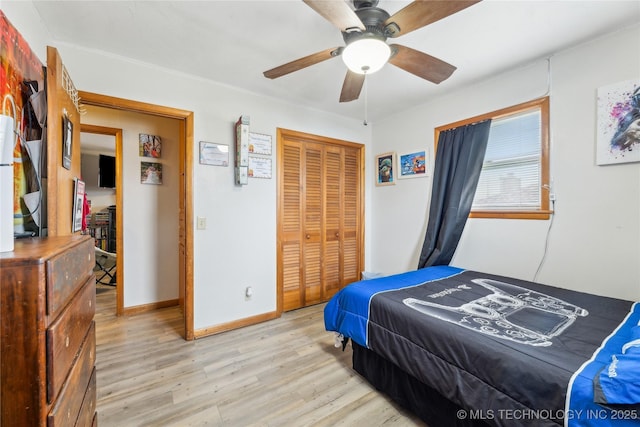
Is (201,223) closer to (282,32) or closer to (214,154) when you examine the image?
(214,154)

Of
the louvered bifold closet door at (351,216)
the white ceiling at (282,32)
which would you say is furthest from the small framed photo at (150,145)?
the louvered bifold closet door at (351,216)

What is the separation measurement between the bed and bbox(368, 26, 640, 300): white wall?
1.15 ft

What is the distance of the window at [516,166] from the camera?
7.31ft

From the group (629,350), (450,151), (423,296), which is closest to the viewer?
(629,350)

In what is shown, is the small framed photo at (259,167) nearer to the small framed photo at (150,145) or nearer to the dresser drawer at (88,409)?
the small framed photo at (150,145)

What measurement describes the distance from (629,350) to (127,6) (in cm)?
307

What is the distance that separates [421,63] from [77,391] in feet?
7.62

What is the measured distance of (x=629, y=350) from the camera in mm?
1007

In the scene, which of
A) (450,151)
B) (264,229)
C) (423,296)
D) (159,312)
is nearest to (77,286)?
(423,296)

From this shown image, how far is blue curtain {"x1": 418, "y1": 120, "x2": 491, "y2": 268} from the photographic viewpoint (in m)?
2.58

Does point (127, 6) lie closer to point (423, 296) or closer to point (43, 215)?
point (43, 215)

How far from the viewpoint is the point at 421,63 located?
5.60 ft

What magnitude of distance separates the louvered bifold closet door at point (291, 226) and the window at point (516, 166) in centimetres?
188

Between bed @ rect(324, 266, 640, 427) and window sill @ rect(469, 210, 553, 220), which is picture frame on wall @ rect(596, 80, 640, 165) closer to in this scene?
window sill @ rect(469, 210, 553, 220)
